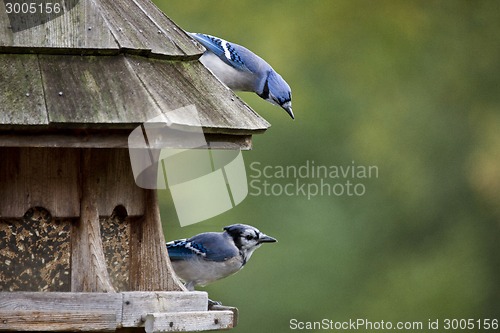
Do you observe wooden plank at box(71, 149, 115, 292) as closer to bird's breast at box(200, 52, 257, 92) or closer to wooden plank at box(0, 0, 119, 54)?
wooden plank at box(0, 0, 119, 54)

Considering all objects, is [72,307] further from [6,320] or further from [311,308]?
[311,308]

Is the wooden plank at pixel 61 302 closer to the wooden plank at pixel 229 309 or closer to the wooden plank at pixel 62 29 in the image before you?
the wooden plank at pixel 229 309

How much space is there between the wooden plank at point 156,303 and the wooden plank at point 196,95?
20.4 inches

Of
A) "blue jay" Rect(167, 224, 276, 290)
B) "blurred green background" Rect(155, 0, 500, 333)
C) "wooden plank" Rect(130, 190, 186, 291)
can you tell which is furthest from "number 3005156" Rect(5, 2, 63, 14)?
"blurred green background" Rect(155, 0, 500, 333)

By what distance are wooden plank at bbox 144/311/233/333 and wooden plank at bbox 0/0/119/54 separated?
2.50ft

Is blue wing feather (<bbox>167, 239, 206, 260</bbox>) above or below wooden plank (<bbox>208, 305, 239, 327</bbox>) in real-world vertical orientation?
above

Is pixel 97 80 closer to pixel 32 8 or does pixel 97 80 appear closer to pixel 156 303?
pixel 32 8

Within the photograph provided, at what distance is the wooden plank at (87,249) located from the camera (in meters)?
3.49

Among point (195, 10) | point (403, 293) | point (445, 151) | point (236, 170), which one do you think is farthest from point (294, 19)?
point (236, 170)

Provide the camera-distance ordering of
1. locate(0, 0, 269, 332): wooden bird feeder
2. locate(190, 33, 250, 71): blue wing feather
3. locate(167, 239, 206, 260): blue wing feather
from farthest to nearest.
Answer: locate(190, 33, 250, 71): blue wing feather
locate(167, 239, 206, 260): blue wing feather
locate(0, 0, 269, 332): wooden bird feeder

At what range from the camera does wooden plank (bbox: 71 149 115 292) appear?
3492 millimetres

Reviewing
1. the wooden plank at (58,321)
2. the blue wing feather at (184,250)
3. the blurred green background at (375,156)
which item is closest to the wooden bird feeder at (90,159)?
the wooden plank at (58,321)

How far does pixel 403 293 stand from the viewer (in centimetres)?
958

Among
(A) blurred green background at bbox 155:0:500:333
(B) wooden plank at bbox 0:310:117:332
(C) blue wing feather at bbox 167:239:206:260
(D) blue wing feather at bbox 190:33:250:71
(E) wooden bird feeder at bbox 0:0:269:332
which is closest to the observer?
(E) wooden bird feeder at bbox 0:0:269:332
